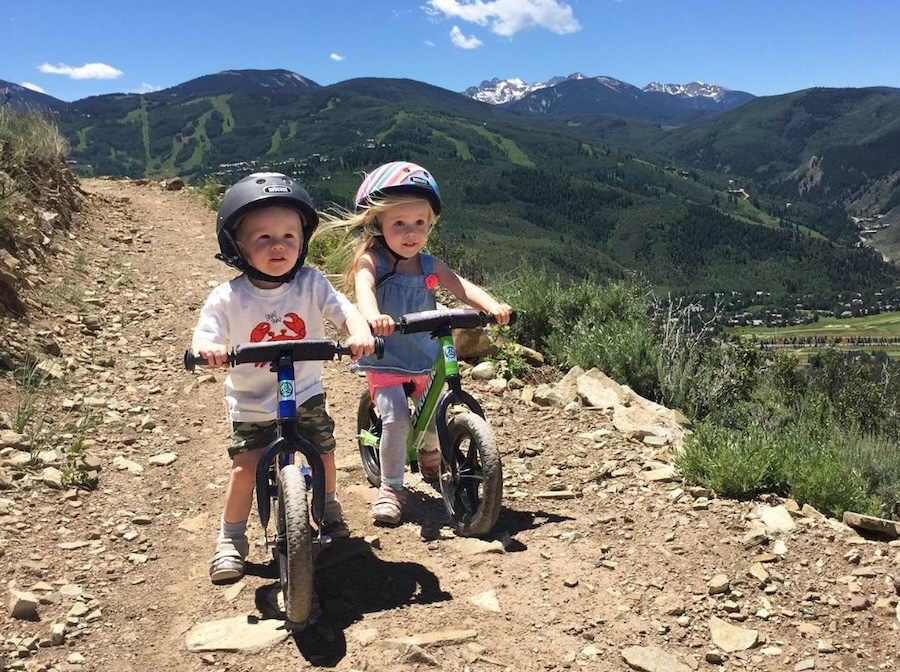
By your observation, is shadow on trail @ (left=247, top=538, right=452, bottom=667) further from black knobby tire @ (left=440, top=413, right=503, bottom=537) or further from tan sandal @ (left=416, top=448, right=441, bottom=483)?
tan sandal @ (left=416, top=448, right=441, bottom=483)

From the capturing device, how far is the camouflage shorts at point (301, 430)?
12.3ft

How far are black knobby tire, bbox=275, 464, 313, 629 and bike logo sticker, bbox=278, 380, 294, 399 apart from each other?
15.9 inches

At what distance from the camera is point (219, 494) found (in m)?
4.98

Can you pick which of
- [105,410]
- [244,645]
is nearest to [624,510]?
[244,645]

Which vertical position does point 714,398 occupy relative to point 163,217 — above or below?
below

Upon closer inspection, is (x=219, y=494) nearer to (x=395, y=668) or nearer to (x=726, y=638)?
(x=395, y=668)

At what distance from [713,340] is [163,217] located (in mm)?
12629

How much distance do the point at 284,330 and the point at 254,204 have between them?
75cm

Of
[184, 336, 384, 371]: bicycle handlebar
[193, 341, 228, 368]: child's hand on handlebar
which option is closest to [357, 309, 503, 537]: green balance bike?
[184, 336, 384, 371]: bicycle handlebar

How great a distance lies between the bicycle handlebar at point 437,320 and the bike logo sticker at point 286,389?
81 cm

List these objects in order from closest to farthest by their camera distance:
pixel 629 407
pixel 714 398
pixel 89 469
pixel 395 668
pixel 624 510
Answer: pixel 395 668 < pixel 624 510 < pixel 89 469 < pixel 629 407 < pixel 714 398

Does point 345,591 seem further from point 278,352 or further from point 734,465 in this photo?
point 734,465

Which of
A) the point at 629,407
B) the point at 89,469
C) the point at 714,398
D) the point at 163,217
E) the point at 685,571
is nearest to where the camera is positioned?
the point at 685,571

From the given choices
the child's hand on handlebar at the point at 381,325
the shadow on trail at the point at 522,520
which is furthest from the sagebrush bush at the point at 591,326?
the child's hand on handlebar at the point at 381,325
